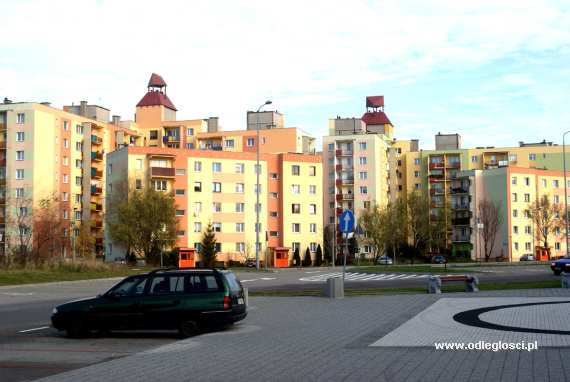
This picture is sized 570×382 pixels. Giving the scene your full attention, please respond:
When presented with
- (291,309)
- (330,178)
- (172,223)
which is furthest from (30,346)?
(330,178)

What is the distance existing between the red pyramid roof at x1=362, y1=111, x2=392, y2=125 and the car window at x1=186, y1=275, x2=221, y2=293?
115 m

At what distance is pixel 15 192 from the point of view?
94562 mm

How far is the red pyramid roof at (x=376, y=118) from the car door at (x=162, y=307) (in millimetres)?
115202

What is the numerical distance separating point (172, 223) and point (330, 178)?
139 ft

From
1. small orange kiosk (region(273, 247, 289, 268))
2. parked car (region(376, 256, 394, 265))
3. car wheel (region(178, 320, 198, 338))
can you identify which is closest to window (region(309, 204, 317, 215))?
small orange kiosk (region(273, 247, 289, 268))

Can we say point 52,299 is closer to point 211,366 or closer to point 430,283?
point 430,283

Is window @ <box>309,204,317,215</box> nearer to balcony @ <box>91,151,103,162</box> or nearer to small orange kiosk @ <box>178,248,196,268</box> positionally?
small orange kiosk @ <box>178,248,196,268</box>

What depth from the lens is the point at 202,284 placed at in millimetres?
16109

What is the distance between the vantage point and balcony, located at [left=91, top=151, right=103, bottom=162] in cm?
10406

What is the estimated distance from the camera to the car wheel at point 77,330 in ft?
52.5

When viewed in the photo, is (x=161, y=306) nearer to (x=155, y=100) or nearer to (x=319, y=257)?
(x=319, y=257)

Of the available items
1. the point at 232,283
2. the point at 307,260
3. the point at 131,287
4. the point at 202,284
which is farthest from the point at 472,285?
the point at 307,260

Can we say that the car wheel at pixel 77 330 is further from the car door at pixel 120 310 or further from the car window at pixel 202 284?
the car window at pixel 202 284

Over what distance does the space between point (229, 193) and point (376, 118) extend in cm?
4966
